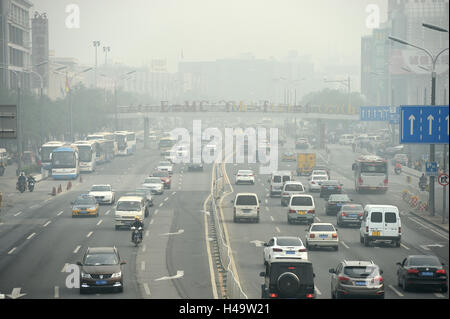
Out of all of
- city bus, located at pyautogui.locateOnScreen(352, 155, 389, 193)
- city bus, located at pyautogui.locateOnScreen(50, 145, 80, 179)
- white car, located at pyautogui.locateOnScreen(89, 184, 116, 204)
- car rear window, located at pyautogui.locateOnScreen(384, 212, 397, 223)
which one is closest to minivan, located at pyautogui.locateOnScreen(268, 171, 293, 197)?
city bus, located at pyautogui.locateOnScreen(352, 155, 389, 193)

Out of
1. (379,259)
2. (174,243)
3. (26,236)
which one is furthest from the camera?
(26,236)

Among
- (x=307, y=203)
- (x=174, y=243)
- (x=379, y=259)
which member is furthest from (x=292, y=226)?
(x=379, y=259)

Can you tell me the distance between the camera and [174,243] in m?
46.6

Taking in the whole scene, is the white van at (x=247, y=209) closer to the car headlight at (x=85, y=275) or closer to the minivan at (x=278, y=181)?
the minivan at (x=278, y=181)

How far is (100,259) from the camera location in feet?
108

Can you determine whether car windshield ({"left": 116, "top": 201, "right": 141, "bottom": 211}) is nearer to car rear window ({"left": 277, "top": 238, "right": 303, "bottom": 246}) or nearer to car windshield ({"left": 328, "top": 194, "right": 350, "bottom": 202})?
car windshield ({"left": 328, "top": 194, "right": 350, "bottom": 202})

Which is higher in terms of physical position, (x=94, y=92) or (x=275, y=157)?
(x=94, y=92)

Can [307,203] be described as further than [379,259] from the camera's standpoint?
Yes

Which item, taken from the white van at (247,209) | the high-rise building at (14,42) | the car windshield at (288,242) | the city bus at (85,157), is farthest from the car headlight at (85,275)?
the high-rise building at (14,42)

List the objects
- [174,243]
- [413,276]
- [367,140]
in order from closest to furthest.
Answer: [413,276]
[174,243]
[367,140]

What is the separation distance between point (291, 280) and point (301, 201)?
27150mm

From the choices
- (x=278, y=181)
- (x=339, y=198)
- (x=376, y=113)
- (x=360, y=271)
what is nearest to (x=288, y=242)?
(x=360, y=271)
